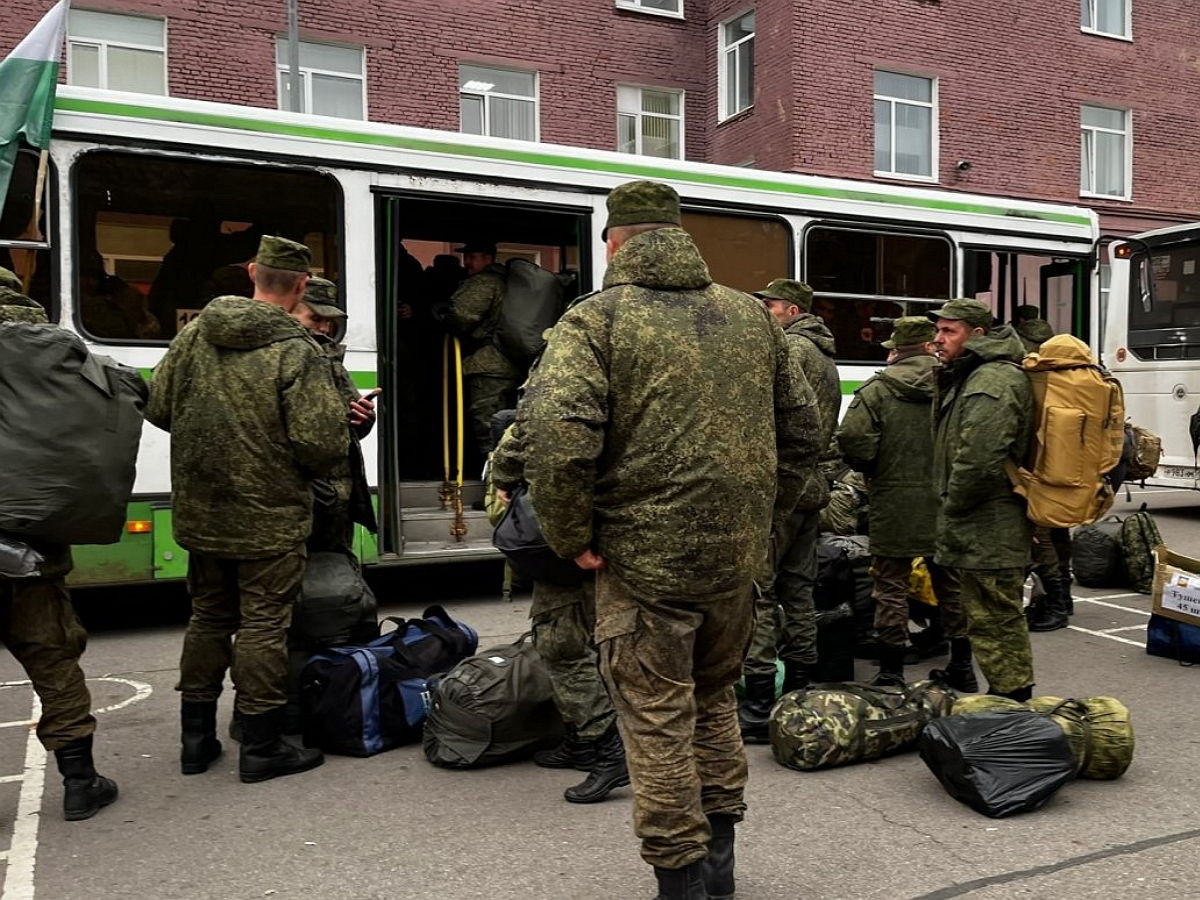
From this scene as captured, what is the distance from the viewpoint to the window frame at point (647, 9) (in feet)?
60.3

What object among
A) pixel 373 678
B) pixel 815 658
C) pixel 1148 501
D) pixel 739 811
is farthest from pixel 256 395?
pixel 1148 501

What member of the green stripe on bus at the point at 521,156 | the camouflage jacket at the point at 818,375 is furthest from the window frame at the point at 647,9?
the camouflage jacket at the point at 818,375

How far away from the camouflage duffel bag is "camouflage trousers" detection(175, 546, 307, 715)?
1.95 m

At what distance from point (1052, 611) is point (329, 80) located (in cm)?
1324

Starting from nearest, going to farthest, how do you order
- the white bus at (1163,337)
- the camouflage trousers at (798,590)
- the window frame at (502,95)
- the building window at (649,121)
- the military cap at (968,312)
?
the military cap at (968,312) → the camouflage trousers at (798,590) → the white bus at (1163,337) → the window frame at (502,95) → the building window at (649,121)

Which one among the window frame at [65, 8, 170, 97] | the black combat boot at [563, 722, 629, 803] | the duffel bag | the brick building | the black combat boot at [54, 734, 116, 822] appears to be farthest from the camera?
the brick building

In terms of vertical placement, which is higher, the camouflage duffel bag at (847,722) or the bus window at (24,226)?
the bus window at (24,226)

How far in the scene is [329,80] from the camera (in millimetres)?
16406

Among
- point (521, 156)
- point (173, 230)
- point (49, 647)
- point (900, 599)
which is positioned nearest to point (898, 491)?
point (900, 599)

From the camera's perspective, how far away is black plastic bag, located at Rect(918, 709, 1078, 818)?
3.85m

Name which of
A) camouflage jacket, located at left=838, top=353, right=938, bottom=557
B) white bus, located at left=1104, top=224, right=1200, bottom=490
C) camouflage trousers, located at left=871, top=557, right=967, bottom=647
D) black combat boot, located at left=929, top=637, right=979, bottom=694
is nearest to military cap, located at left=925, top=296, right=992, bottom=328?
camouflage jacket, located at left=838, top=353, right=938, bottom=557

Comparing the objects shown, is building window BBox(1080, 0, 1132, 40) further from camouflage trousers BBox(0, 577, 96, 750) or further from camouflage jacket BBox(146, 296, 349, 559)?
camouflage trousers BBox(0, 577, 96, 750)

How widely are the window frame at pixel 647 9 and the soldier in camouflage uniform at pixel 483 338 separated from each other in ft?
39.7

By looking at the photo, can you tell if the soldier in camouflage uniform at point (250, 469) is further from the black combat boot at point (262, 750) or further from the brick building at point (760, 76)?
the brick building at point (760, 76)
